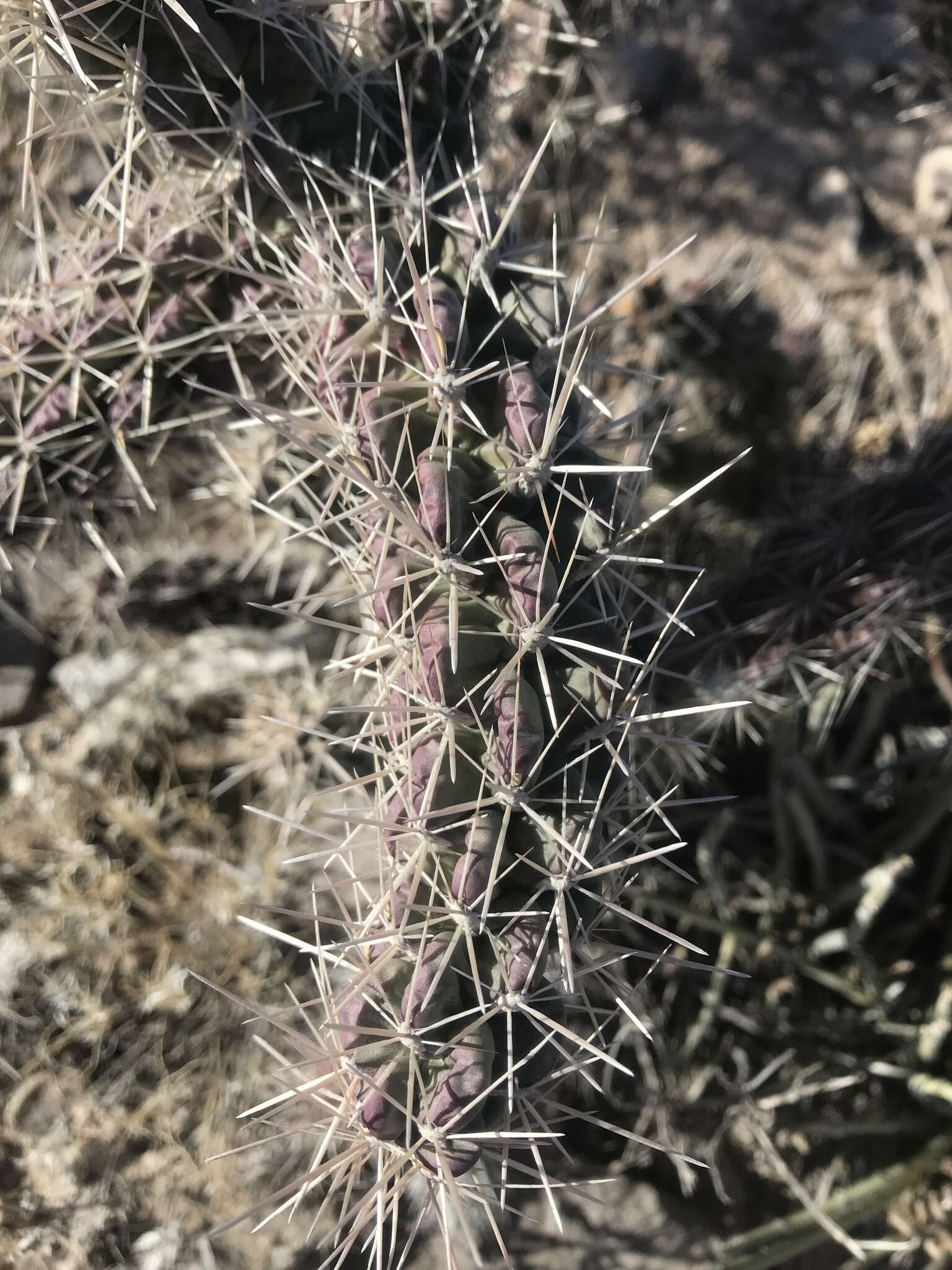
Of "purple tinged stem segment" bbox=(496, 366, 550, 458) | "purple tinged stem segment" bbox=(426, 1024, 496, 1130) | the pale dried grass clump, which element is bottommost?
the pale dried grass clump

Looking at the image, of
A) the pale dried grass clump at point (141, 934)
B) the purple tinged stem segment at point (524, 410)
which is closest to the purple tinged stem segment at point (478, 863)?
the purple tinged stem segment at point (524, 410)

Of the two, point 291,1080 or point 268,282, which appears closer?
point 268,282

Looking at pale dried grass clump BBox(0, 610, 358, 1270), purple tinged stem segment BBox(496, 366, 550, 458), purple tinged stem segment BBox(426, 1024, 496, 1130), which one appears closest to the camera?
purple tinged stem segment BBox(426, 1024, 496, 1130)

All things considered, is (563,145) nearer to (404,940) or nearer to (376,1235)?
(404,940)

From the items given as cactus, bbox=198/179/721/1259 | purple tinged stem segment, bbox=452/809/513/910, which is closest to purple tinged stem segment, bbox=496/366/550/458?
cactus, bbox=198/179/721/1259

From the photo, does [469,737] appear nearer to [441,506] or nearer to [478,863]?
[478,863]

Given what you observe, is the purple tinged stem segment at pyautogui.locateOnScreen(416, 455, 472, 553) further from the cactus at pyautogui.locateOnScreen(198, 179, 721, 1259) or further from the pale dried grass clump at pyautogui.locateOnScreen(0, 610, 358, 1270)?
the pale dried grass clump at pyautogui.locateOnScreen(0, 610, 358, 1270)

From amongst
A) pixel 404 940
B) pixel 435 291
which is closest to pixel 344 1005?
pixel 404 940

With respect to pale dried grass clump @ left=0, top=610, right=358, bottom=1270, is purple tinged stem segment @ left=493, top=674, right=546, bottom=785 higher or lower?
higher

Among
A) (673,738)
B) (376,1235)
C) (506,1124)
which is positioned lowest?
(376,1235)
